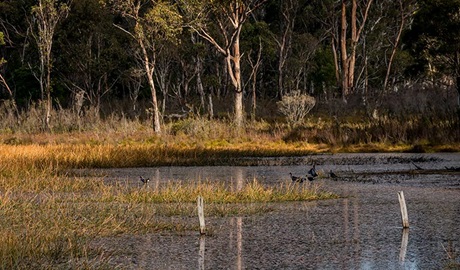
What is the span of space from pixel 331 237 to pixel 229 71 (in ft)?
92.4

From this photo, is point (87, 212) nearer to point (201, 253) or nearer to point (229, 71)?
point (201, 253)

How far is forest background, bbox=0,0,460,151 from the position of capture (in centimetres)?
3349

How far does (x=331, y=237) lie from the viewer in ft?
35.6

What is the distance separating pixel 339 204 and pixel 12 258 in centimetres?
703

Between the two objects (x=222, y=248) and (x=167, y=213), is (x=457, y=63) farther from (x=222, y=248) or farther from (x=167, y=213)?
(x=222, y=248)

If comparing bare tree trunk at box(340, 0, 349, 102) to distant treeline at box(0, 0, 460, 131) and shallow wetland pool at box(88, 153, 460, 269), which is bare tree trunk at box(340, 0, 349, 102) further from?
shallow wetland pool at box(88, 153, 460, 269)

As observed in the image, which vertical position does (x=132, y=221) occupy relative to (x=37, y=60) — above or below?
below

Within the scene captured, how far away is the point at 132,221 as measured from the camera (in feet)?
39.5

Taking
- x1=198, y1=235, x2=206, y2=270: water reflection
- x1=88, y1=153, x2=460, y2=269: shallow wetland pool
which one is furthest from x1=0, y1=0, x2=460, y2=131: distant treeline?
x1=198, y1=235, x2=206, y2=270: water reflection

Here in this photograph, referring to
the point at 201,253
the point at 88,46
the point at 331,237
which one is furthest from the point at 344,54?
the point at 201,253

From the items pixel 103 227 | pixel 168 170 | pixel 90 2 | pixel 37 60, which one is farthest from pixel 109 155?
pixel 37 60

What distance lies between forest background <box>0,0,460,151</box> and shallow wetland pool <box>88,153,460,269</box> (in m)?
12.9

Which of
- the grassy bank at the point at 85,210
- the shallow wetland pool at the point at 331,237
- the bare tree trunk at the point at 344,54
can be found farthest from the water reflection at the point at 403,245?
the bare tree trunk at the point at 344,54

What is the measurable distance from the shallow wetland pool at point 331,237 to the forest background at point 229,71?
42.4ft
